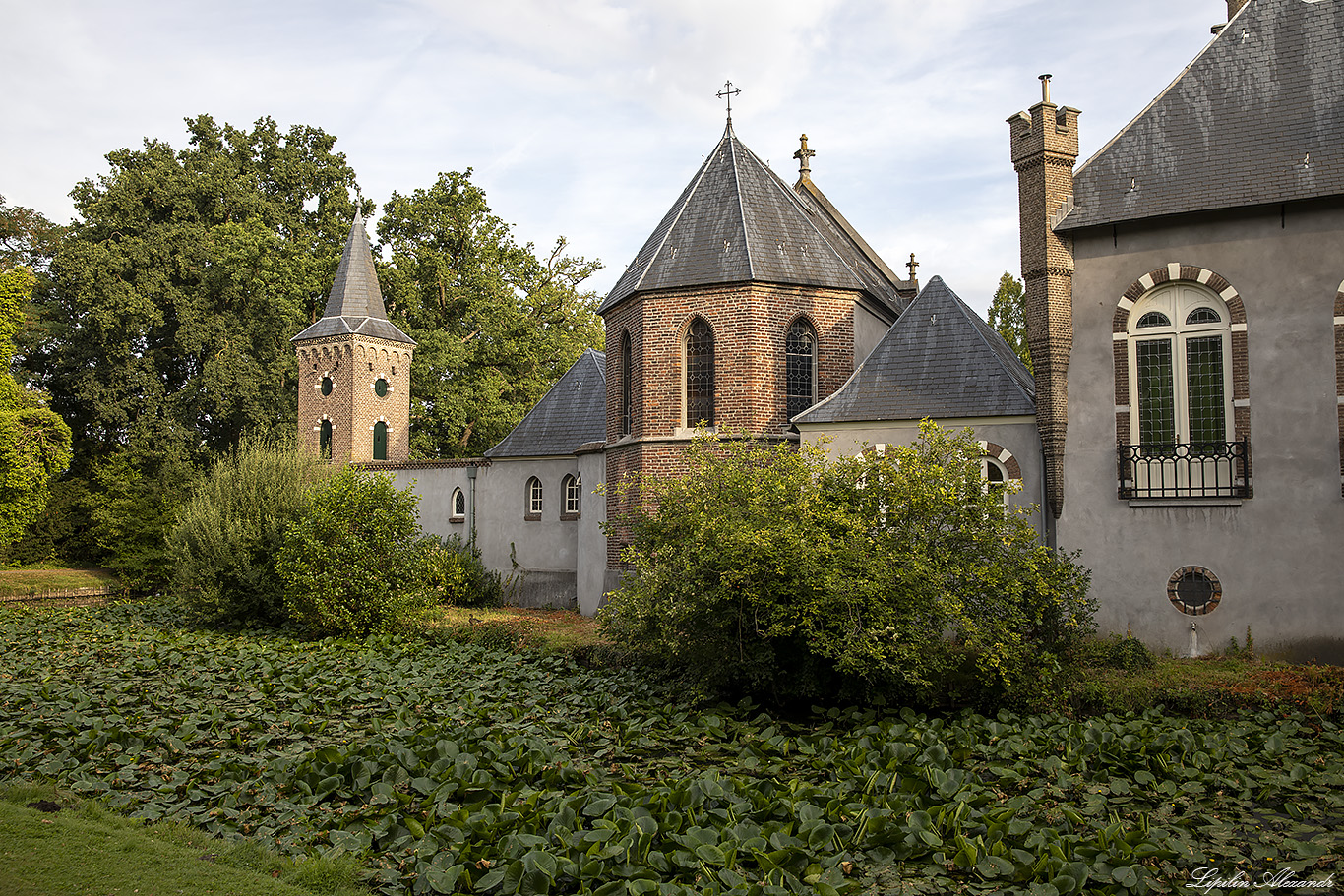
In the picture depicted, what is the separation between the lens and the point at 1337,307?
1405cm

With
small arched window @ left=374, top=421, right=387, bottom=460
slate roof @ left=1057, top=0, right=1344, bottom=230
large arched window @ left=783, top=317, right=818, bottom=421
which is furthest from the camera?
small arched window @ left=374, top=421, right=387, bottom=460

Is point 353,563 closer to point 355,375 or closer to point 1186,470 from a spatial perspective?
point 355,375

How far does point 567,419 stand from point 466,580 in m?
5.80

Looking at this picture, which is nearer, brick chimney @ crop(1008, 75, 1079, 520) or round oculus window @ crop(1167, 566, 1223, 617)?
round oculus window @ crop(1167, 566, 1223, 617)

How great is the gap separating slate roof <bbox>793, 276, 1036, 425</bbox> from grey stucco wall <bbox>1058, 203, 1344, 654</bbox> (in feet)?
5.32

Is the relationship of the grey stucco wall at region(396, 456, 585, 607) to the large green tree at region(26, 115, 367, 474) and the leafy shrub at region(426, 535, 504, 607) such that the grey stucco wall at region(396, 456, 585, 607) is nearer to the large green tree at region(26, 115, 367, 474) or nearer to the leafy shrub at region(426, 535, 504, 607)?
the leafy shrub at region(426, 535, 504, 607)

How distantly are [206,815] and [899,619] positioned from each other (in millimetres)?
7774

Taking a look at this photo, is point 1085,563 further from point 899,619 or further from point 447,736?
point 447,736

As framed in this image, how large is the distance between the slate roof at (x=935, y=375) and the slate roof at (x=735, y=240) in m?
2.07

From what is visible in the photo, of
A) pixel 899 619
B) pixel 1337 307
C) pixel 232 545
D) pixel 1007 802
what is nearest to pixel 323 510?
pixel 232 545

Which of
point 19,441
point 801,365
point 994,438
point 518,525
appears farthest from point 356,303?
point 994,438

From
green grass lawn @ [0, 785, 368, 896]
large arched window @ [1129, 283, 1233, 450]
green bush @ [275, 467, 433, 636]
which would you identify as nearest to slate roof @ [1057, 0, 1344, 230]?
large arched window @ [1129, 283, 1233, 450]

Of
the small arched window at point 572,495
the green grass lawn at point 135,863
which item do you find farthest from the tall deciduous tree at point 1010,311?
the green grass lawn at point 135,863

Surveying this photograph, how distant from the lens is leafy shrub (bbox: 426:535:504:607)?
25258 mm
